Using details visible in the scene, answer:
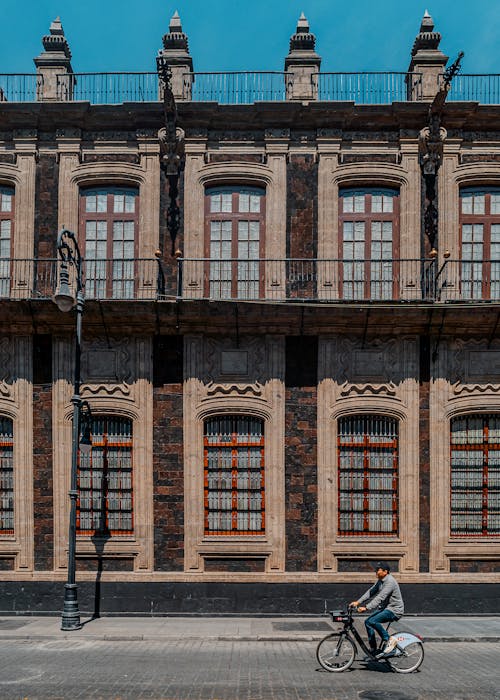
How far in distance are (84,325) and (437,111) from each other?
9.94 m

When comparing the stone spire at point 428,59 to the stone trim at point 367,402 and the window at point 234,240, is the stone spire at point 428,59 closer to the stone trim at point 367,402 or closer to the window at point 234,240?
the window at point 234,240

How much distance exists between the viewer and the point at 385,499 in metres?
16.6

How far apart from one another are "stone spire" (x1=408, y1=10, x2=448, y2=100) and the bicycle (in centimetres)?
1252

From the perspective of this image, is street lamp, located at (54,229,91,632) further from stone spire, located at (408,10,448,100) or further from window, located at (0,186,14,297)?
stone spire, located at (408,10,448,100)

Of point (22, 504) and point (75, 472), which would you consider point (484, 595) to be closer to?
point (75, 472)

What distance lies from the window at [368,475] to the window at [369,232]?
3.60 metres

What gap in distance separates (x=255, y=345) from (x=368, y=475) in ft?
13.7

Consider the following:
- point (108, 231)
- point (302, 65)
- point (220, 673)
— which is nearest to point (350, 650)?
point (220, 673)

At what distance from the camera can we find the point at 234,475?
16719 mm

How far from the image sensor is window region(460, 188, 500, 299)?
16984 millimetres

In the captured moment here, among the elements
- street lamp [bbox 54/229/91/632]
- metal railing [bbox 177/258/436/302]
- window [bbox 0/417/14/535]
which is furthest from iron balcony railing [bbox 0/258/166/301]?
window [bbox 0/417/14/535]

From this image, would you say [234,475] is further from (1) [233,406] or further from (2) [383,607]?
(2) [383,607]

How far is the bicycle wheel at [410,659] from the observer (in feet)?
37.0

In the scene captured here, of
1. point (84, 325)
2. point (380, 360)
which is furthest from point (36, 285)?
point (380, 360)
